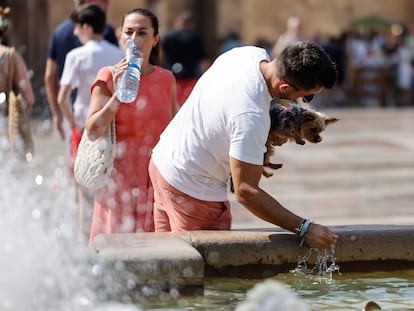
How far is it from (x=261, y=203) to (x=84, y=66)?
3415mm

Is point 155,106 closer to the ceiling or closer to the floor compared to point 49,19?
closer to the floor

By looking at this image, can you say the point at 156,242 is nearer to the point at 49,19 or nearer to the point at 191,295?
the point at 191,295

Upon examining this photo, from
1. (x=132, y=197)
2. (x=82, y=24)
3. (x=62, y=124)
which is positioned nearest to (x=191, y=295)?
(x=132, y=197)

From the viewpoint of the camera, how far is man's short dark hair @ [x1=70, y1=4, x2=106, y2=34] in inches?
340

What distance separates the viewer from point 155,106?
6.54 metres

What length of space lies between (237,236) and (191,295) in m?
0.55

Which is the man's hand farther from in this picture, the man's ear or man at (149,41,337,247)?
the man's ear

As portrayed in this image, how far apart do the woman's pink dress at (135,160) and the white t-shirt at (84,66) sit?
204 centimetres

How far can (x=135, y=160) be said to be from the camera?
6.53 meters

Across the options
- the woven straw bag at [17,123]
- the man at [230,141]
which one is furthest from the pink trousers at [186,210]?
the woven straw bag at [17,123]

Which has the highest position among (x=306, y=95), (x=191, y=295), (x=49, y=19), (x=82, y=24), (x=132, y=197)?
(x=49, y=19)

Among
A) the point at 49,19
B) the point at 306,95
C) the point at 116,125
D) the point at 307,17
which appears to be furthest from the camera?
the point at 307,17

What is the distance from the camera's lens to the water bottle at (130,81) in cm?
600

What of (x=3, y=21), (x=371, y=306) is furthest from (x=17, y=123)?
(x=371, y=306)
